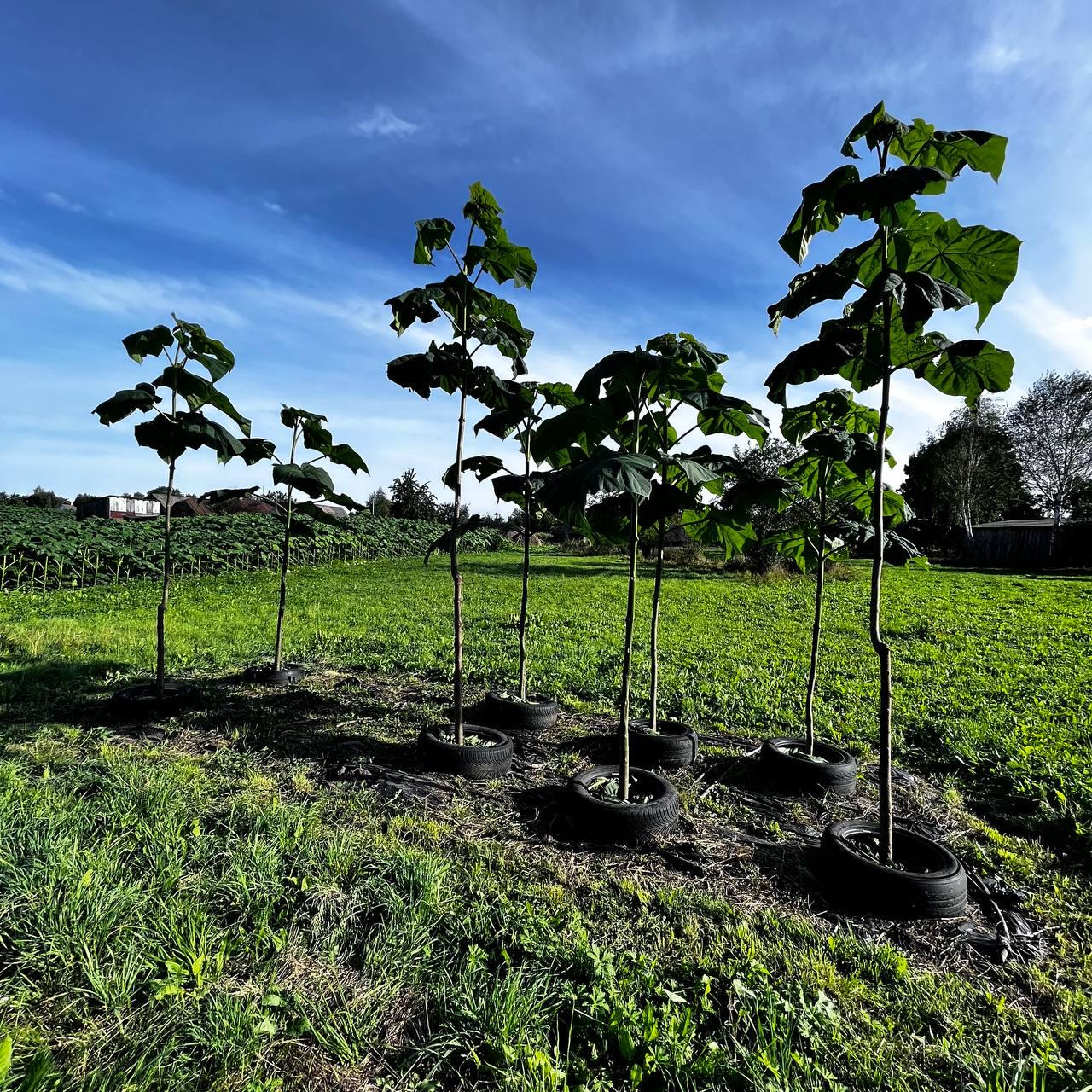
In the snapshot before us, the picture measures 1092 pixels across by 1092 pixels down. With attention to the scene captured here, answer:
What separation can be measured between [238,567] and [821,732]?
1906 cm

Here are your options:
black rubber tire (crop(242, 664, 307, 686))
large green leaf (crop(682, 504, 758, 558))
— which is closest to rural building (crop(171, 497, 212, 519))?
black rubber tire (crop(242, 664, 307, 686))

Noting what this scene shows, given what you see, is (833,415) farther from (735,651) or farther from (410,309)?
(735,651)

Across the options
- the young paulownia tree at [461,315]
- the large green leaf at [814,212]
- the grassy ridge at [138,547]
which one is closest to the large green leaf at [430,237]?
the young paulownia tree at [461,315]

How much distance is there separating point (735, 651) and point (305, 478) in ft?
19.7

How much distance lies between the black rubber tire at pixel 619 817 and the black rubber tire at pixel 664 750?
84 centimetres

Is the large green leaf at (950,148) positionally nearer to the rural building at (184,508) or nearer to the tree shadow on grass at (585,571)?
the rural building at (184,508)

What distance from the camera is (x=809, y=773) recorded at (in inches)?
146

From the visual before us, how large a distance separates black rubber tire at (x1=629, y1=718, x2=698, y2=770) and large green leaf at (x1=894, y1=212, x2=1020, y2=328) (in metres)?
3.10

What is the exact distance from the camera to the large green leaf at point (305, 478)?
17.0 ft

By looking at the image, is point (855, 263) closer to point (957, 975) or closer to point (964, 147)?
point (964, 147)

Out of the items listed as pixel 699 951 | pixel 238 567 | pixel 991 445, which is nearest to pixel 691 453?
pixel 699 951

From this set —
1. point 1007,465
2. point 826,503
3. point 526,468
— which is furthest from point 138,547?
point 1007,465

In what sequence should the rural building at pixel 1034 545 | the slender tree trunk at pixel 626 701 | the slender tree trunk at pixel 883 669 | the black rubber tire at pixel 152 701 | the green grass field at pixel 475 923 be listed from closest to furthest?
the green grass field at pixel 475 923
the slender tree trunk at pixel 883 669
the slender tree trunk at pixel 626 701
the black rubber tire at pixel 152 701
the rural building at pixel 1034 545

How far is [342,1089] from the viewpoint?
5.40 ft
